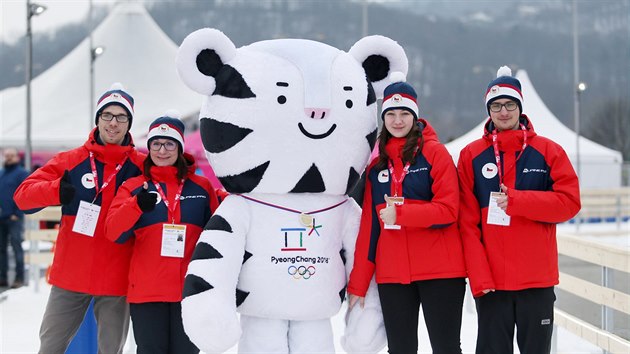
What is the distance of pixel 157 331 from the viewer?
3422 millimetres

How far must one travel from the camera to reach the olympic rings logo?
3.27 m

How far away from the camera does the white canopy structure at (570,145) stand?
18172 millimetres

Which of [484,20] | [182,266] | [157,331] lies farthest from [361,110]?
[484,20]

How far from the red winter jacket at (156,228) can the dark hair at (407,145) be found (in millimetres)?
959

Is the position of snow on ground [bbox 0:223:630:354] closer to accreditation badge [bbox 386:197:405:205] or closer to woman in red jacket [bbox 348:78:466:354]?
woman in red jacket [bbox 348:78:466:354]

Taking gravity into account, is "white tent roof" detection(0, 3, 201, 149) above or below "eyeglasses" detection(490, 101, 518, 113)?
above

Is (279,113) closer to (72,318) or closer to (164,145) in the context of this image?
(164,145)

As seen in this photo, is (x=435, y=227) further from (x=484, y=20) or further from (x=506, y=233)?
(x=484, y=20)

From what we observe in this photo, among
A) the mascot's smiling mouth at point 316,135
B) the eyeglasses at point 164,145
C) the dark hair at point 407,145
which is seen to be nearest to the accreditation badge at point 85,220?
the eyeglasses at point 164,145

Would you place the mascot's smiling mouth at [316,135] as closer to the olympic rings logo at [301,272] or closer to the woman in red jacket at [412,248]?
the woman in red jacket at [412,248]

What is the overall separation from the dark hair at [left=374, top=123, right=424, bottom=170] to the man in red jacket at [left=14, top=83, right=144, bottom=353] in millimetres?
1364

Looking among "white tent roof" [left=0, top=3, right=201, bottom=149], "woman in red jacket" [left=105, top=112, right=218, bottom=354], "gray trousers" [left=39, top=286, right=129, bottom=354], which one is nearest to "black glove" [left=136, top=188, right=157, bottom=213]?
"woman in red jacket" [left=105, top=112, right=218, bottom=354]

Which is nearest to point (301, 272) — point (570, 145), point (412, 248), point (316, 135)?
point (412, 248)

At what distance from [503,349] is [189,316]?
155 cm
